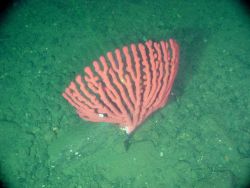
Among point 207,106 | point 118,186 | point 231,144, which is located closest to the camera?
point 118,186

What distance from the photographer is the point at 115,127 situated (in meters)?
3.67

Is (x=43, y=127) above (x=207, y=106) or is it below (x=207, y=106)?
below

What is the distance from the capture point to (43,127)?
3770 millimetres

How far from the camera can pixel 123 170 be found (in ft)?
11.1

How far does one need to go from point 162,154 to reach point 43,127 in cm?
177

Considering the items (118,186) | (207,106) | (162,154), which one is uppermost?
(207,106)

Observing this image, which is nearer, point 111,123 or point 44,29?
point 111,123

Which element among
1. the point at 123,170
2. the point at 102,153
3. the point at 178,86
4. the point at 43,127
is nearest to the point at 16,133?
the point at 43,127

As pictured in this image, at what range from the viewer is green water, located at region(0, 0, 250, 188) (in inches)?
134

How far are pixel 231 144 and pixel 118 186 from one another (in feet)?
5.54

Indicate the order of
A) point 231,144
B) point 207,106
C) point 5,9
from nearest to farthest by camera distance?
point 231,144 → point 207,106 → point 5,9

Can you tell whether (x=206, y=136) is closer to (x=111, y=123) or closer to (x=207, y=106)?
(x=207, y=106)

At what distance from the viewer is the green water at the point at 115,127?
134 inches

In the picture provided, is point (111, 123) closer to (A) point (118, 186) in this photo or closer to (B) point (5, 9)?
(A) point (118, 186)
